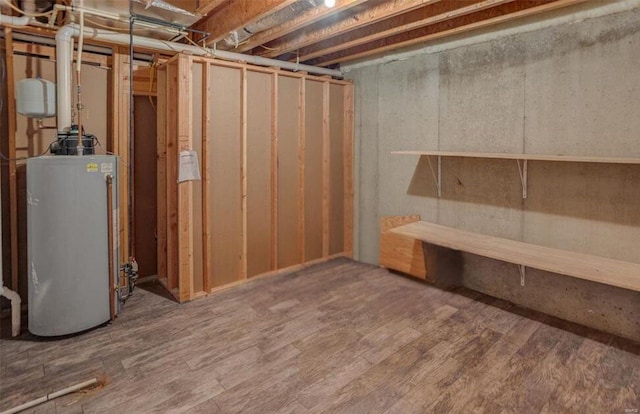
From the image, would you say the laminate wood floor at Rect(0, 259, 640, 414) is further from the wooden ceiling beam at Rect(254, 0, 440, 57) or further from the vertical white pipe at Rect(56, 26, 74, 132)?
the wooden ceiling beam at Rect(254, 0, 440, 57)

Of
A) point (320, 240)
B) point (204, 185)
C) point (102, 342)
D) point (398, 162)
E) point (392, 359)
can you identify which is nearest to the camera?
point (392, 359)

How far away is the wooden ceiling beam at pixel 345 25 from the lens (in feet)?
9.35

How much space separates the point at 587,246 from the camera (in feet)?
9.81

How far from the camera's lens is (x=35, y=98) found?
2830 mm

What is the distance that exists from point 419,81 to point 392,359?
286cm

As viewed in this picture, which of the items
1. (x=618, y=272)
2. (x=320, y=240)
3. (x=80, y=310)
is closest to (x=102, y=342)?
(x=80, y=310)

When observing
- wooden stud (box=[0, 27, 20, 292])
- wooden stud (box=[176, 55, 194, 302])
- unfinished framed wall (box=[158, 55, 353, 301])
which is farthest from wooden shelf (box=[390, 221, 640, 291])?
wooden stud (box=[0, 27, 20, 292])

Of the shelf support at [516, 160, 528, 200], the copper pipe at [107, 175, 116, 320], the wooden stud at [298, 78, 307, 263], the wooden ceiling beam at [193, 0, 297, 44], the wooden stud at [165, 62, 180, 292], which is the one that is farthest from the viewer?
the wooden stud at [298, 78, 307, 263]

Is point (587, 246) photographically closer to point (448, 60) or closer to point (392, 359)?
point (392, 359)

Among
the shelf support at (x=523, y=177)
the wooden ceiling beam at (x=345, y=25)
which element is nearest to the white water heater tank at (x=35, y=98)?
the wooden ceiling beam at (x=345, y=25)

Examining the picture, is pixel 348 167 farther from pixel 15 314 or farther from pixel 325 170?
pixel 15 314

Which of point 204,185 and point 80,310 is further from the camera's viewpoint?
point 204,185

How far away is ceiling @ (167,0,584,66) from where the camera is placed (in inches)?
111

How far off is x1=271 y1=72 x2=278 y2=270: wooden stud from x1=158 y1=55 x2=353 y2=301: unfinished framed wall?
0.01 m
